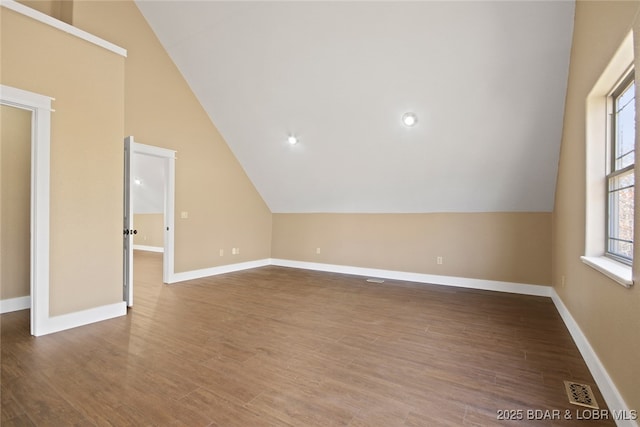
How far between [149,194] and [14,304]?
496cm

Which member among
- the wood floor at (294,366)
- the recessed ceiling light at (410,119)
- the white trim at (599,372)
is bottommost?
the wood floor at (294,366)

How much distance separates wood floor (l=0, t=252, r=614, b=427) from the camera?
68.4 inches

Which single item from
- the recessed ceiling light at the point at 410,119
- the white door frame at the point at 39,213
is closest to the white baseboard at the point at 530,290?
the recessed ceiling light at the point at 410,119

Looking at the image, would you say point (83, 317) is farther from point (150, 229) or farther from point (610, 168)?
point (150, 229)

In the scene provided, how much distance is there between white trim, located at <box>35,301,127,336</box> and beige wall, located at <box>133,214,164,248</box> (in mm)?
5845

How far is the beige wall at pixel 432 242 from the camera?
4535 millimetres

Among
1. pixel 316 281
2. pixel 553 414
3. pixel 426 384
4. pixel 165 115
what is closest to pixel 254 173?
pixel 165 115

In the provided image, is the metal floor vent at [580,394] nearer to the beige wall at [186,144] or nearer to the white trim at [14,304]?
the beige wall at [186,144]

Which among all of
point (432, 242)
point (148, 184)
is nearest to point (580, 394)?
point (432, 242)

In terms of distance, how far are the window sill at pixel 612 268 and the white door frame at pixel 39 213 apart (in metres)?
4.25

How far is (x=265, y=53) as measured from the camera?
3965 mm

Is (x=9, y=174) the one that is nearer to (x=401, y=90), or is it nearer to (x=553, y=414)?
(x=401, y=90)

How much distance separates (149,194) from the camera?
8125 millimetres

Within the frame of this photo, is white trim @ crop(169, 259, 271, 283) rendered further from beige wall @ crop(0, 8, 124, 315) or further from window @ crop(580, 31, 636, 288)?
window @ crop(580, 31, 636, 288)
